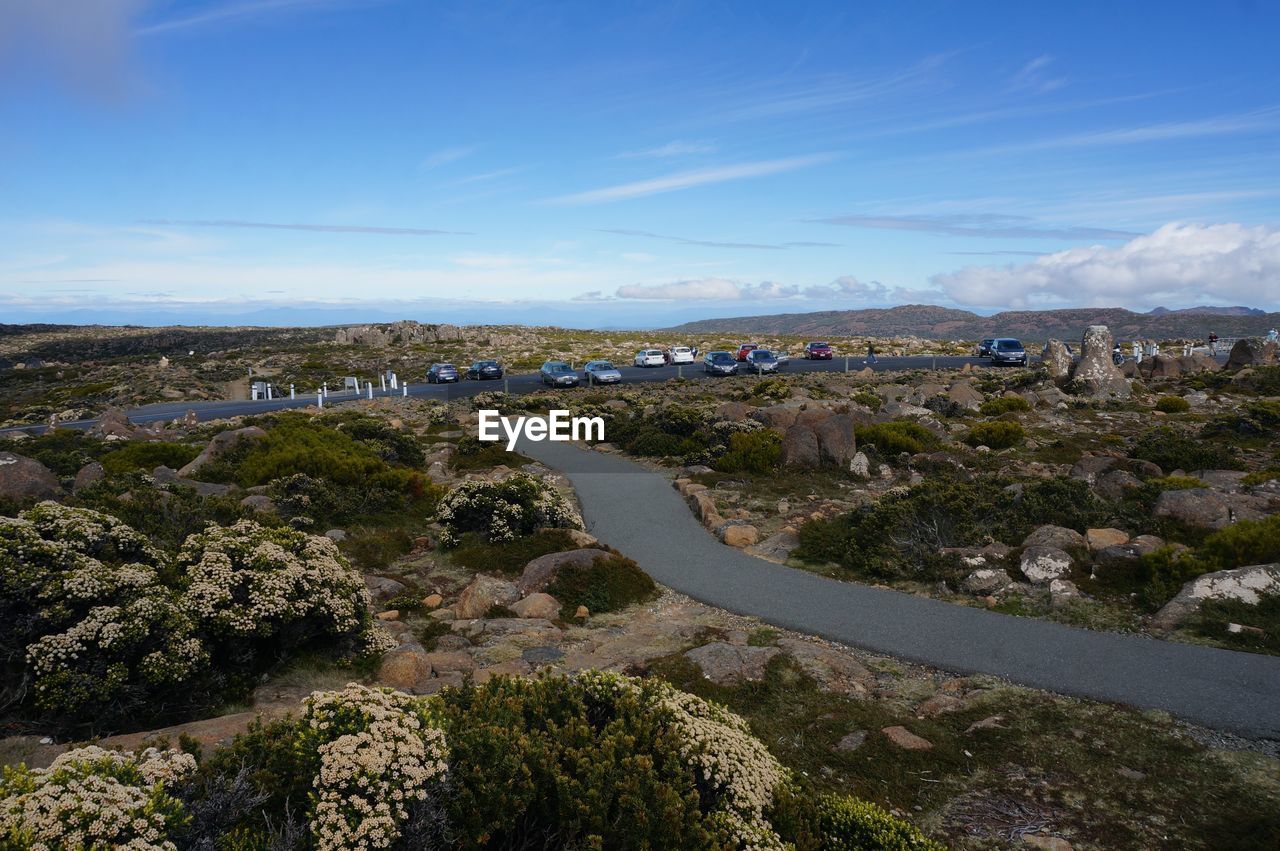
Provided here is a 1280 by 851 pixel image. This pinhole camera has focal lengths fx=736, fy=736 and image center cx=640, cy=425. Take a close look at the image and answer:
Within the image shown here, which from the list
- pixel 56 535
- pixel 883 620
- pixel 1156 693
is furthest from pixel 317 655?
pixel 1156 693

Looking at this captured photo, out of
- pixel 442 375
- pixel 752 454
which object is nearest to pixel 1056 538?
pixel 752 454

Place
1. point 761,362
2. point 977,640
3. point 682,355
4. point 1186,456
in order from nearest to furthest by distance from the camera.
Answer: point 977,640 → point 1186,456 → point 761,362 → point 682,355

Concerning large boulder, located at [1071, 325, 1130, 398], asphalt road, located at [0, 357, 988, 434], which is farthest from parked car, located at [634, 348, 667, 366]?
large boulder, located at [1071, 325, 1130, 398]

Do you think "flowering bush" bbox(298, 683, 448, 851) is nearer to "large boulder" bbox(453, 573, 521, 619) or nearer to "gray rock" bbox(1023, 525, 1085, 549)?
"large boulder" bbox(453, 573, 521, 619)

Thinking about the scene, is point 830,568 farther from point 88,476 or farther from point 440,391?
point 440,391

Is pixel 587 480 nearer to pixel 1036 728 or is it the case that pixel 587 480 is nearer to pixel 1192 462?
pixel 1036 728

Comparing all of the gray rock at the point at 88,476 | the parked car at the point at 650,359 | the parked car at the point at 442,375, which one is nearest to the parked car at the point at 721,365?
the parked car at the point at 650,359
